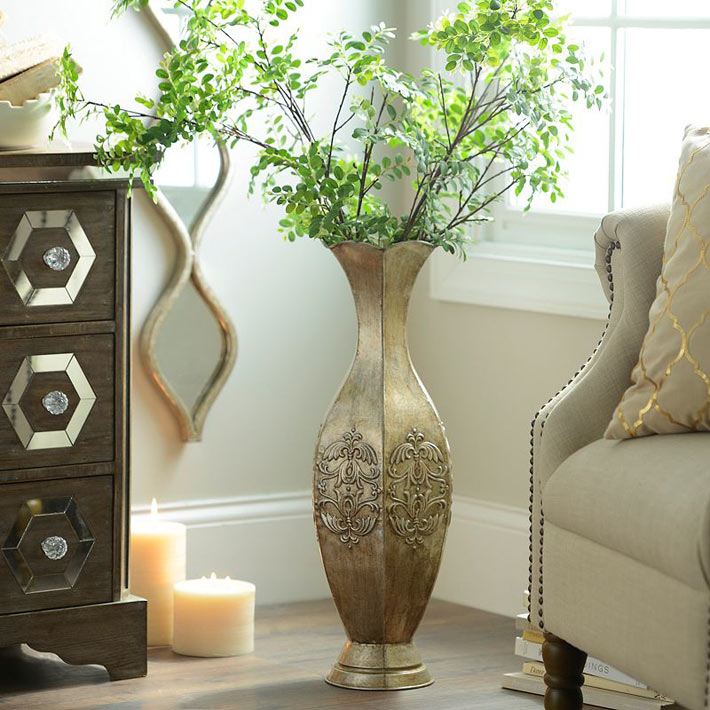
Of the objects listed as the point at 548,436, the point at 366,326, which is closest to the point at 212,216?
the point at 366,326

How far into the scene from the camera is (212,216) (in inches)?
124

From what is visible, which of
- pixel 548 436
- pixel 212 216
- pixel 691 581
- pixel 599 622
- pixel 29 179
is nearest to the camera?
pixel 691 581

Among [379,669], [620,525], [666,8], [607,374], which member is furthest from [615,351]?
[666,8]

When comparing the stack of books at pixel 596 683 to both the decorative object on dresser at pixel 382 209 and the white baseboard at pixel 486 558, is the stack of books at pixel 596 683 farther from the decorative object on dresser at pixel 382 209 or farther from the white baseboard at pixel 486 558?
the white baseboard at pixel 486 558

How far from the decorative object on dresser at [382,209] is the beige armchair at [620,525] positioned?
0.28 metres

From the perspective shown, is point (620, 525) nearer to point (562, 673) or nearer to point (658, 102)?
point (562, 673)

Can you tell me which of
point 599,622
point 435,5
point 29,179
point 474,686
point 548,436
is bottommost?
point 474,686

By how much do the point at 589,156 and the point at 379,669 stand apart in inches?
47.9

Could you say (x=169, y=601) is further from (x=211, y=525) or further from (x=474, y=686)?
(x=474, y=686)

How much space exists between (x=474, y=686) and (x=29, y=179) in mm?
1216

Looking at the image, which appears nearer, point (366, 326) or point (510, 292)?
point (366, 326)

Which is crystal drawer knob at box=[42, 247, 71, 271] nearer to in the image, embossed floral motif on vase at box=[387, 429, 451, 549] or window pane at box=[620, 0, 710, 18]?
embossed floral motif on vase at box=[387, 429, 451, 549]

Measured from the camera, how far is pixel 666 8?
298 centimetres

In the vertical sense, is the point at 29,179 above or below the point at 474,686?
above
